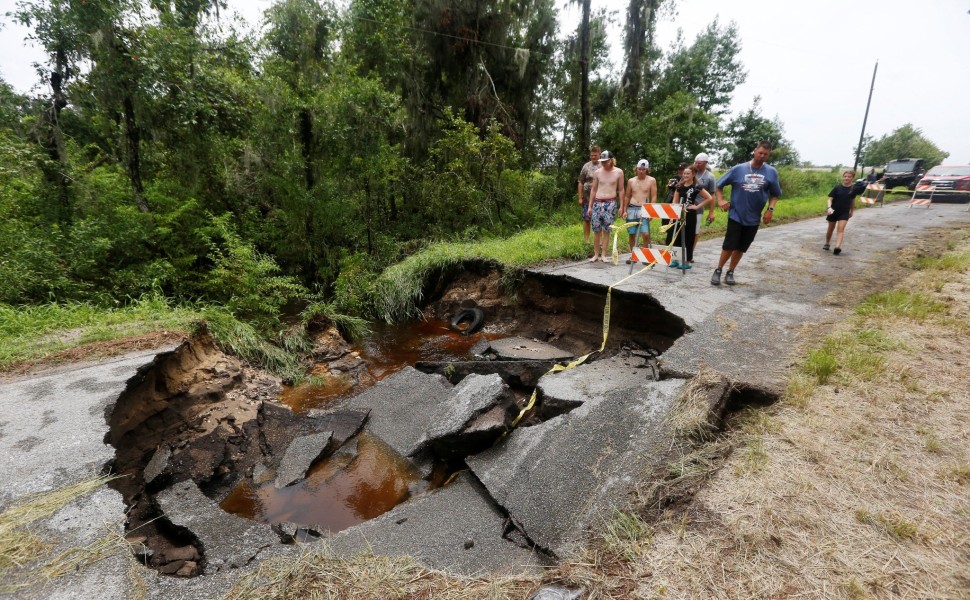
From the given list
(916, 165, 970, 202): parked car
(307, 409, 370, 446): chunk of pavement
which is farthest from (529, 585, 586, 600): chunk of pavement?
(916, 165, 970, 202): parked car

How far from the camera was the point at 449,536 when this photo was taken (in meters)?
2.94

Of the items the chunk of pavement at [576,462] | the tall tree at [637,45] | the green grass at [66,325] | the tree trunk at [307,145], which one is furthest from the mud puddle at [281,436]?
the tall tree at [637,45]

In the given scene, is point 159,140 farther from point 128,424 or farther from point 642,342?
point 642,342

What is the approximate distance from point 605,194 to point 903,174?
84.0 feet

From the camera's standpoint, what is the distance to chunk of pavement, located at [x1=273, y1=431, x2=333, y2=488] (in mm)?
4047

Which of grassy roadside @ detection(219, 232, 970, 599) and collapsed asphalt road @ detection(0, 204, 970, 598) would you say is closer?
grassy roadside @ detection(219, 232, 970, 599)

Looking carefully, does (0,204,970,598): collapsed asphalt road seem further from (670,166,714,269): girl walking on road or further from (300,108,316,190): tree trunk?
(300,108,316,190): tree trunk

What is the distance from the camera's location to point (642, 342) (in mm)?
5414

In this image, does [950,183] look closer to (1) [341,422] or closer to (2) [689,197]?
(2) [689,197]

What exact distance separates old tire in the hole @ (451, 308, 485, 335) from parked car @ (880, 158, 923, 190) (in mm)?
25909

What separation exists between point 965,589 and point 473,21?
15.1m

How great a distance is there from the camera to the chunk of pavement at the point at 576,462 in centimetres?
270


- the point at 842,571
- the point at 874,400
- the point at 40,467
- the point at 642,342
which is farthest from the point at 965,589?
the point at 40,467

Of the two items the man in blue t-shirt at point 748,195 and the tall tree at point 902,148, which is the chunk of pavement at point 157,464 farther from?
the tall tree at point 902,148
